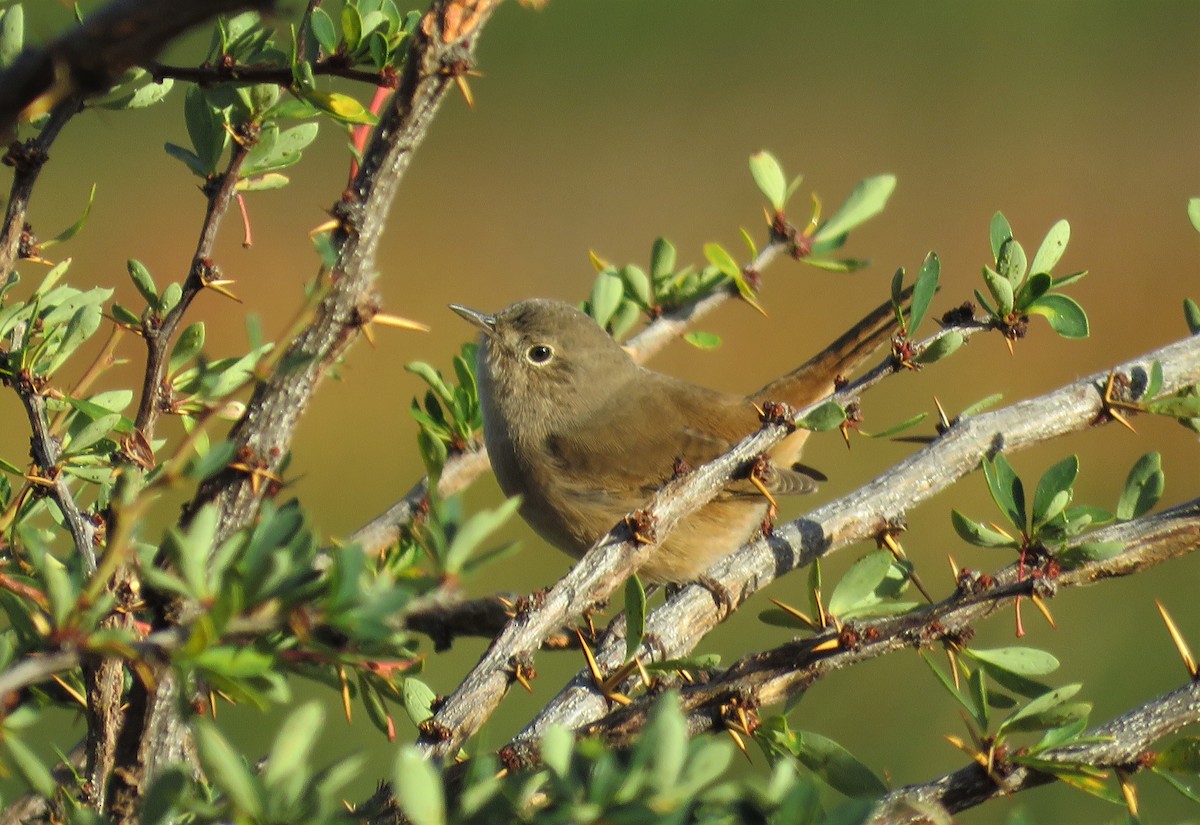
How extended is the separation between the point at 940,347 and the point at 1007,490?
0.25m

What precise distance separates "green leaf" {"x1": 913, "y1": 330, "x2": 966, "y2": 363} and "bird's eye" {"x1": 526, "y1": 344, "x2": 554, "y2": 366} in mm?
2694

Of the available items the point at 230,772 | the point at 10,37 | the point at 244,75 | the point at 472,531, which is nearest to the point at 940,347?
the point at 472,531

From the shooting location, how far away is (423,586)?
4.47 feet

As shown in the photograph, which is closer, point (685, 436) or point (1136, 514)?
point (1136, 514)

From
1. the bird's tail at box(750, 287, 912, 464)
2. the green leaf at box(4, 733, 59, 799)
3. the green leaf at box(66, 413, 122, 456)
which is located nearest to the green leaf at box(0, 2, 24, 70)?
the green leaf at box(66, 413, 122, 456)

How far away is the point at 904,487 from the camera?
91.0 inches

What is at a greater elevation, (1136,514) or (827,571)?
(1136,514)

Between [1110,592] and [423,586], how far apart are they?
23.1 feet

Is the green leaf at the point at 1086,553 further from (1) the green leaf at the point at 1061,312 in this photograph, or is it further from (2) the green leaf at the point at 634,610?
(2) the green leaf at the point at 634,610

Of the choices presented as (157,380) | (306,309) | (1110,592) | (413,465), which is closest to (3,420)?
(413,465)

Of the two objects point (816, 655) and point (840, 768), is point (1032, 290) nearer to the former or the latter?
point (816, 655)

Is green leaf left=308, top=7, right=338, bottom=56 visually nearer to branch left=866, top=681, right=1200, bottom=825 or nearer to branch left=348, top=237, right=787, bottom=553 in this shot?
branch left=348, top=237, right=787, bottom=553

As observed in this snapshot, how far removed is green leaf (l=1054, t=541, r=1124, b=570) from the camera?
1.86m

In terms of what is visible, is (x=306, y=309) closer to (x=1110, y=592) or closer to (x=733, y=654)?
(x=733, y=654)
